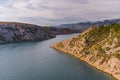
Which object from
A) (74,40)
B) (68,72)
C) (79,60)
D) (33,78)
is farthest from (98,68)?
(74,40)

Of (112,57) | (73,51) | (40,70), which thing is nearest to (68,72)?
(40,70)

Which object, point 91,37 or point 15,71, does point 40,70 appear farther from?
point 91,37

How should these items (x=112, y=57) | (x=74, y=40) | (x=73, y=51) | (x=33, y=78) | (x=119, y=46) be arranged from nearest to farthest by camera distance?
(x=33, y=78) → (x=112, y=57) → (x=119, y=46) → (x=73, y=51) → (x=74, y=40)

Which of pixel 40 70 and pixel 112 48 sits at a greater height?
pixel 112 48

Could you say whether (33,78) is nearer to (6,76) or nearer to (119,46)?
(6,76)

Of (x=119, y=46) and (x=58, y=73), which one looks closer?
(x=58, y=73)

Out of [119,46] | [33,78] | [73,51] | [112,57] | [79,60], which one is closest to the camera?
[33,78]
